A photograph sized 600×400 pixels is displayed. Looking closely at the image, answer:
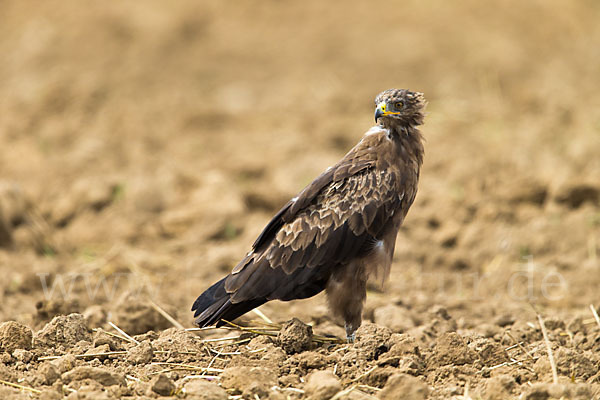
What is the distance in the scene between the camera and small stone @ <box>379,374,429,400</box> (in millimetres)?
4660

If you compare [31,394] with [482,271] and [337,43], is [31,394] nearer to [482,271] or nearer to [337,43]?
[482,271]

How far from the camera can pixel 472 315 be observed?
7.55 metres

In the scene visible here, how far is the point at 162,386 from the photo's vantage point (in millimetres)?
4742

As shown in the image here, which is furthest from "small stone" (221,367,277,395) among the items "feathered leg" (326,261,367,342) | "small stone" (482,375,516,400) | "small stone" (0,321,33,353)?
"small stone" (0,321,33,353)

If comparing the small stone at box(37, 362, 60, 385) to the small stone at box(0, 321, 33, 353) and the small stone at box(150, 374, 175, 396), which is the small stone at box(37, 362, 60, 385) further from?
the small stone at box(150, 374, 175, 396)

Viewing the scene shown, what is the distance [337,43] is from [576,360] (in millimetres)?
13008

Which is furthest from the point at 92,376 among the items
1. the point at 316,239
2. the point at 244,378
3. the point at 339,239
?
the point at 339,239

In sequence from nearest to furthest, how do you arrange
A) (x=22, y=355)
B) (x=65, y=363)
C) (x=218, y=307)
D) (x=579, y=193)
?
1. (x=65, y=363)
2. (x=22, y=355)
3. (x=218, y=307)
4. (x=579, y=193)

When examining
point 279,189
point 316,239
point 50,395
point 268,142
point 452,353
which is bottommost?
point 50,395

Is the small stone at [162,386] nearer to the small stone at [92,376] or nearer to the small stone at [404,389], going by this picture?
the small stone at [92,376]

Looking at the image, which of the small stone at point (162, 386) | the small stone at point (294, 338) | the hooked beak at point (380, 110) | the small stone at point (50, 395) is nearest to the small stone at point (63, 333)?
the small stone at point (50, 395)

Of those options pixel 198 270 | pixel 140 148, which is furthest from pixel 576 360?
pixel 140 148

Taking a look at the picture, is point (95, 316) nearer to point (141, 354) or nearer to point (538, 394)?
point (141, 354)

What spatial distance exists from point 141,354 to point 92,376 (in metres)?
0.58
